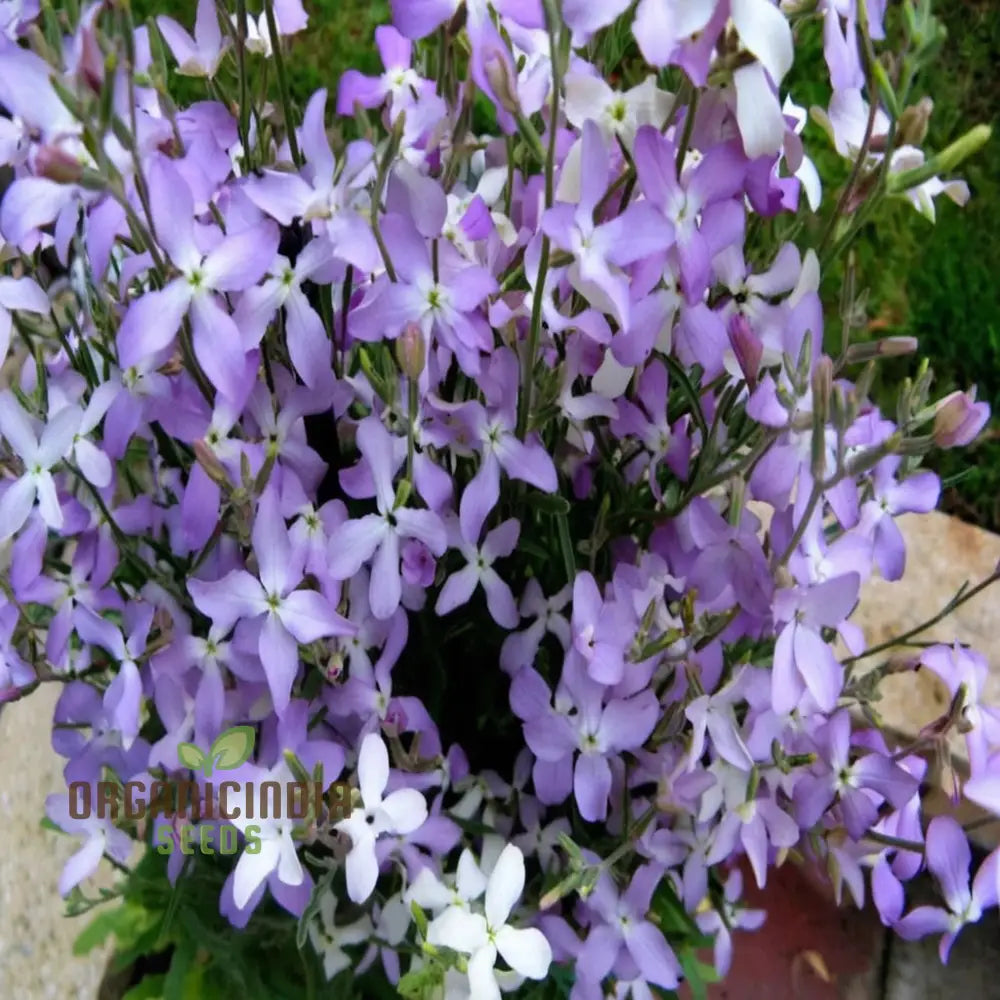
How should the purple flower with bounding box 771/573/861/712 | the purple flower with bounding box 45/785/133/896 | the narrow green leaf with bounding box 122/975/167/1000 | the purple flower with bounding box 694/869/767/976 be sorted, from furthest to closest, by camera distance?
the narrow green leaf with bounding box 122/975/167/1000, the purple flower with bounding box 694/869/767/976, the purple flower with bounding box 45/785/133/896, the purple flower with bounding box 771/573/861/712

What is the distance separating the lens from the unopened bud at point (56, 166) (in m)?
0.30

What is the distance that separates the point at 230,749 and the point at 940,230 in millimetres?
1069

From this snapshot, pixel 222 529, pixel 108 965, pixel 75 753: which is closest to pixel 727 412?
pixel 222 529

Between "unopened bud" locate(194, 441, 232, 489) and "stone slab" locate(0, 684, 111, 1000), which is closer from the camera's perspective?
"unopened bud" locate(194, 441, 232, 489)

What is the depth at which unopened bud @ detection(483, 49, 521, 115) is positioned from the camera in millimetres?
341

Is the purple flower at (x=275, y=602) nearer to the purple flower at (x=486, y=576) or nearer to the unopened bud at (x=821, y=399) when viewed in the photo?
the purple flower at (x=486, y=576)

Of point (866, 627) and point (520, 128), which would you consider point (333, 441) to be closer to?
point (520, 128)

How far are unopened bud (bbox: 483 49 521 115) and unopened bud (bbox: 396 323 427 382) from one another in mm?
77

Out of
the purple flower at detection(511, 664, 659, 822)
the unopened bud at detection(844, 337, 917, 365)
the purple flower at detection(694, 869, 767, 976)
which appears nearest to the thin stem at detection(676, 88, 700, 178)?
the unopened bud at detection(844, 337, 917, 365)

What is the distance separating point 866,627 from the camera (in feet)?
2.86

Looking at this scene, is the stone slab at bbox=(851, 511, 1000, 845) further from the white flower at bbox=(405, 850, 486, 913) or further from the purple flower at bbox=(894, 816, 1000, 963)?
the white flower at bbox=(405, 850, 486, 913)

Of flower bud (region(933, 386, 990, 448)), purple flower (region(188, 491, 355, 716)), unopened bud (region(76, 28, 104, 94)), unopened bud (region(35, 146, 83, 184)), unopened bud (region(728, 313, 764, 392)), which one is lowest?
purple flower (region(188, 491, 355, 716))

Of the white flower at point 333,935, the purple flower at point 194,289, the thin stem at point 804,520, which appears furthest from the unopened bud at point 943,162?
the white flower at point 333,935

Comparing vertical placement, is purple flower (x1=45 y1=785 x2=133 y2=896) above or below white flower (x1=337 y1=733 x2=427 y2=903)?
below
